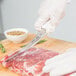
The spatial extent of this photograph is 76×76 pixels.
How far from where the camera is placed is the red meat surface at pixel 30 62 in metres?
1.02

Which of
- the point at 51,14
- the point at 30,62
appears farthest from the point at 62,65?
the point at 51,14

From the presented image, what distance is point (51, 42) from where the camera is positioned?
1.41m

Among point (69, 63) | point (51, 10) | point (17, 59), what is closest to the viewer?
point (69, 63)

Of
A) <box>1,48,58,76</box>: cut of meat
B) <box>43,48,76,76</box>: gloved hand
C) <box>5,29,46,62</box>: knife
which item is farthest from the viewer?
<box>5,29,46,62</box>: knife

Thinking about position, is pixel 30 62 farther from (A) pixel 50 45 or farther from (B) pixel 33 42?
(A) pixel 50 45

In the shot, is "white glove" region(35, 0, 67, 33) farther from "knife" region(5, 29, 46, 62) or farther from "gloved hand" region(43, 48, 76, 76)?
"gloved hand" region(43, 48, 76, 76)

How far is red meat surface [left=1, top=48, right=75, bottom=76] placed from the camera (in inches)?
40.2

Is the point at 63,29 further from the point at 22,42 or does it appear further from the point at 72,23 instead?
the point at 22,42

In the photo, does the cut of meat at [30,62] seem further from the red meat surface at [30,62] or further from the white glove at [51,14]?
the white glove at [51,14]

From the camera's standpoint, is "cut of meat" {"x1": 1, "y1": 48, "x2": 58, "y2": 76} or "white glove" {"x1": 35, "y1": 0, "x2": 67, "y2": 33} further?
"white glove" {"x1": 35, "y1": 0, "x2": 67, "y2": 33}

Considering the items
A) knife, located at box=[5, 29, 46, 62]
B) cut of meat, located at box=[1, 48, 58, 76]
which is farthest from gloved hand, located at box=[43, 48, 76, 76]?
knife, located at box=[5, 29, 46, 62]

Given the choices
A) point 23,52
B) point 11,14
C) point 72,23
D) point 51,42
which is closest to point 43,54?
point 23,52

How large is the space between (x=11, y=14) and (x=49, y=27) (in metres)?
1.60

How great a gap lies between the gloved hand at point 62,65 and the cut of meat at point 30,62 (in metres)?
0.06
